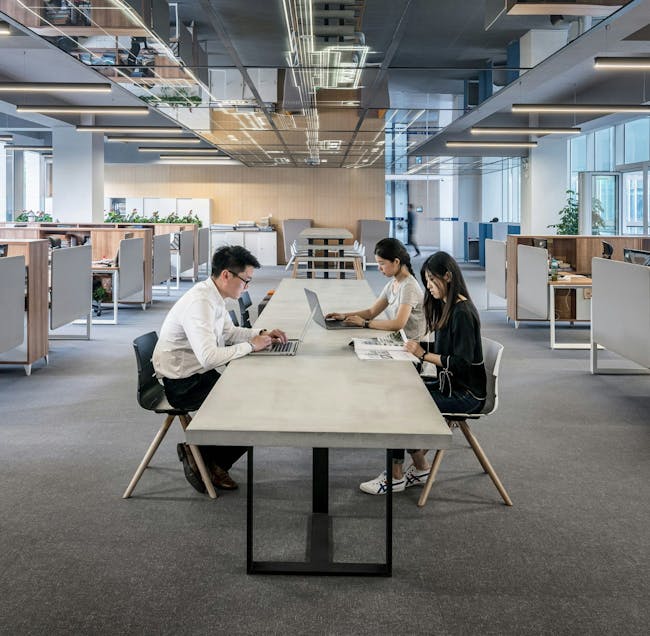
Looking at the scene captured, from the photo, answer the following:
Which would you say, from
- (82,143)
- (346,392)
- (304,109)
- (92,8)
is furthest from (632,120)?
(346,392)

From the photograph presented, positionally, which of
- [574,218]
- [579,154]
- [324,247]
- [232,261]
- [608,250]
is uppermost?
[579,154]

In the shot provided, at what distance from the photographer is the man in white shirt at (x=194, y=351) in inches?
150

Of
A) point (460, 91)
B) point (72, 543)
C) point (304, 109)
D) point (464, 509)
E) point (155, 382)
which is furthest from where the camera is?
point (460, 91)

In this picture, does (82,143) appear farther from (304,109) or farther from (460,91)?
(460,91)

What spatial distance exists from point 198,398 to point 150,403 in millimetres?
230

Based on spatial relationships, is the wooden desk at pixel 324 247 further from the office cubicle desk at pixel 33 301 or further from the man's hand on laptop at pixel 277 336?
the man's hand on laptop at pixel 277 336

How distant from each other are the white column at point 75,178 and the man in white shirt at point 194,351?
43.7 feet

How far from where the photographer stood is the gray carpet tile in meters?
2.72

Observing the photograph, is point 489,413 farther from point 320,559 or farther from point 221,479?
point 221,479

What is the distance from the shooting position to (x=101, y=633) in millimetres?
A: 2590

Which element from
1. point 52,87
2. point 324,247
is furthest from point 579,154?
point 52,87

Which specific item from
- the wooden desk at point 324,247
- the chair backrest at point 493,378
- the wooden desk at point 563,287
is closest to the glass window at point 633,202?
the wooden desk at point 324,247

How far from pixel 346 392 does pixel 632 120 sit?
1499cm

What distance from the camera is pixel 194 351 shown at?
12.2 feet
